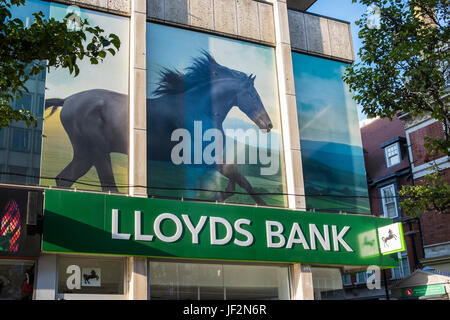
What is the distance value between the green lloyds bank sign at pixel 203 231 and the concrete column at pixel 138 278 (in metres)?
0.44

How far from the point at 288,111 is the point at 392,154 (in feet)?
61.9

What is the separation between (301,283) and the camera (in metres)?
17.9

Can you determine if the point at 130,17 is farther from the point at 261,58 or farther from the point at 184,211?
the point at 184,211

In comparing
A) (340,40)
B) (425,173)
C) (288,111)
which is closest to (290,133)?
(288,111)

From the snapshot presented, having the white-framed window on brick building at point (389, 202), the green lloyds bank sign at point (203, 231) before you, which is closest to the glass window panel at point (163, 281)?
the green lloyds bank sign at point (203, 231)

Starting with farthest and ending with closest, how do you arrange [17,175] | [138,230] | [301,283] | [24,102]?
1. [301,283]
2. [24,102]
3. [138,230]
4. [17,175]

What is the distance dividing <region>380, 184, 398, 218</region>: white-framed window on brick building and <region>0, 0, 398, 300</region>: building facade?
50.5 ft

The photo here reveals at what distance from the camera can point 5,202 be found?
46.1 ft

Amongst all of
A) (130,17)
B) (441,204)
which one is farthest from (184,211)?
(441,204)

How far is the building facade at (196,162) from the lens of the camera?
1538 centimetres

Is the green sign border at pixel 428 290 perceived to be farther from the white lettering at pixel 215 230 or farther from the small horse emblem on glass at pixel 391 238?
the white lettering at pixel 215 230

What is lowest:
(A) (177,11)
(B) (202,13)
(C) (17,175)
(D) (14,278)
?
(D) (14,278)

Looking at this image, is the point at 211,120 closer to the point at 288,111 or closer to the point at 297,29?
the point at 288,111
